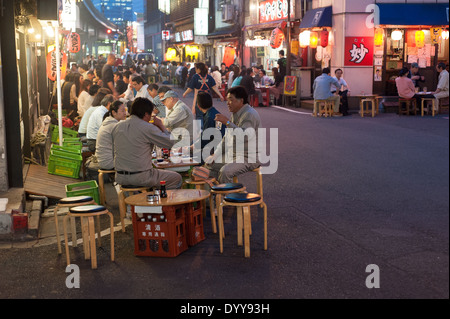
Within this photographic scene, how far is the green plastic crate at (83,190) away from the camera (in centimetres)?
836

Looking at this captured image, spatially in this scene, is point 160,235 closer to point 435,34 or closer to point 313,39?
point 313,39

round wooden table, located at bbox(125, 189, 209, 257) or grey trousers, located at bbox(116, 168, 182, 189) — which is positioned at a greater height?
grey trousers, located at bbox(116, 168, 182, 189)

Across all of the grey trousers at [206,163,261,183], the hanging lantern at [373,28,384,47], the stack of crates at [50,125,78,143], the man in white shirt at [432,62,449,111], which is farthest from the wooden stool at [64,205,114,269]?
the hanging lantern at [373,28,384,47]

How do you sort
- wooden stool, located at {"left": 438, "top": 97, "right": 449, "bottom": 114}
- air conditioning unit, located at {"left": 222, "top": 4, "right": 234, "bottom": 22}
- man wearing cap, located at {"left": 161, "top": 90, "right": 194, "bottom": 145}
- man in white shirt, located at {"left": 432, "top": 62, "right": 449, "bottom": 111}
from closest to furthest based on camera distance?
1. man wearing cap, located at {"left": 161, "top": 90, "right": 194, "bottom": 145}
2. man in white shirt, located at {"left": 432, "top": 62, "right": 449, "bottom": 111}
3. wooden stool, located at {"left": 438, "top": 97, "right": 449, "bottom": 114}
4. air conditioning unit, located at {"left": 222, "top": 4, "right": 234, "bottom": 22}

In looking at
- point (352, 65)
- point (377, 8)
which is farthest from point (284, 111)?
point (377, 8)

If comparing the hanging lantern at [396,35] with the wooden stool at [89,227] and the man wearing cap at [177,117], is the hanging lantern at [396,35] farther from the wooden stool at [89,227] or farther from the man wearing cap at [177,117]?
the wooden stool at [89,227]

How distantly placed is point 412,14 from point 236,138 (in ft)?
53.3

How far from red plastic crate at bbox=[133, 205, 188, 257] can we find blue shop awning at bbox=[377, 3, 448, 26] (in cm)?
1727

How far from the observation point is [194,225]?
23.4ft

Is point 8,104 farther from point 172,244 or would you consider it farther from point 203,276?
point 203,276

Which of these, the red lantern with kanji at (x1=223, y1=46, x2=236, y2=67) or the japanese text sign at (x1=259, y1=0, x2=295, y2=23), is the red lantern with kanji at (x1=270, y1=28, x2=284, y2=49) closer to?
the japanese text sign at (x1=259, y1=0, x2=295, y2=23)

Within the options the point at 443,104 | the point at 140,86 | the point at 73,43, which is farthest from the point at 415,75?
the point at 73,43

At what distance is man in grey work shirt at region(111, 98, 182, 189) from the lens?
291 inches

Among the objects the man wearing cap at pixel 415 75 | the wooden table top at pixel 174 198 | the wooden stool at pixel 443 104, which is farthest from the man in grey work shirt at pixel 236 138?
the man wearing cap at pixel 415 75
